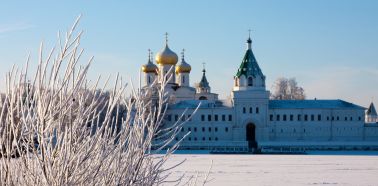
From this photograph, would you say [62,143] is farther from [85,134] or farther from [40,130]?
[85,134]

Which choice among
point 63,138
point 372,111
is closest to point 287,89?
point 372,111

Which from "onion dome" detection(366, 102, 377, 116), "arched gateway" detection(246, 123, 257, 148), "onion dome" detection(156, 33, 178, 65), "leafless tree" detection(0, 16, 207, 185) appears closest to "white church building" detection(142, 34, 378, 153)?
"arched gateway" detection(246, 123, 257, 148)

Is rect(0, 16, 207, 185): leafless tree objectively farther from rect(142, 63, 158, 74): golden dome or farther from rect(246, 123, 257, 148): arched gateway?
rect(142, 63, 158, 74): golden dome

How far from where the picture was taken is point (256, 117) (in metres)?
48.9

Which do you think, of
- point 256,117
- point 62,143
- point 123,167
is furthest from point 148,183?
point 256,117

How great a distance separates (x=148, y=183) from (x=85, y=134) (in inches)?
18.7

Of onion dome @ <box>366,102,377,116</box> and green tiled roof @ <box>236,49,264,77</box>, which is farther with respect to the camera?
onion dome @ <box>366,102,377,116</box>

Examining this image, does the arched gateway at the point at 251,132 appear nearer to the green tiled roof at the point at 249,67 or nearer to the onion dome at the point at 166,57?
the green tiled roof at the point at 249,67

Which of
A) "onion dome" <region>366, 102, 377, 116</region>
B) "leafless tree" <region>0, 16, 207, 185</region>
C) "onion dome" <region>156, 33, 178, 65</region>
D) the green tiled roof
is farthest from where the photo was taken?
"onion dome" <region>366, 102, 377, 116</region>

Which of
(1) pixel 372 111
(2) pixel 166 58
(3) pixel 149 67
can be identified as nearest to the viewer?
(2) pixel 166 58

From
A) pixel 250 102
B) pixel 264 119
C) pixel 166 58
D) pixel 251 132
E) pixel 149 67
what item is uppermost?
pixel 166 58

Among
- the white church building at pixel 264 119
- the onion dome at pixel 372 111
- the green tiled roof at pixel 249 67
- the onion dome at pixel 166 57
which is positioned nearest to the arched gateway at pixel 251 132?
the white church building at pixel 264 119

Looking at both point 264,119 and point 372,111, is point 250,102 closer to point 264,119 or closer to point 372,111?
point 264,119

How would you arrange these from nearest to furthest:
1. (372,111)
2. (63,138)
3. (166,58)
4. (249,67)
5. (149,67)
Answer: (63,138) → (249,67) → (166,58) → (149,67) → (372,111)
